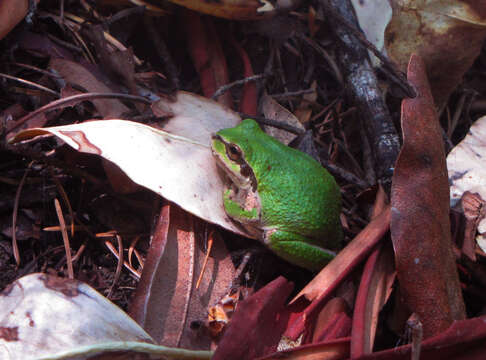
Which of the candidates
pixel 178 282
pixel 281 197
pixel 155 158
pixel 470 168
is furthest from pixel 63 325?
pixel 470 168

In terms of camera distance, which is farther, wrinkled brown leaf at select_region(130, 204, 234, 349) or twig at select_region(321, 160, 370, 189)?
twig at select_region(321, 160, 370, 189)

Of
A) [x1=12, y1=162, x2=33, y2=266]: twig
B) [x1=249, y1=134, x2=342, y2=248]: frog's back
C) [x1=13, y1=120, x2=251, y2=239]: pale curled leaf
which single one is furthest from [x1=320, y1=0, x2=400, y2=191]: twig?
[x1=12, y1=162, x2=33, y2=266]: twig

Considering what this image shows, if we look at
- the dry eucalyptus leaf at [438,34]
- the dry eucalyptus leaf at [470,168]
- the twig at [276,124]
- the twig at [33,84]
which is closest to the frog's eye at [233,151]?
the twig at [276,124]

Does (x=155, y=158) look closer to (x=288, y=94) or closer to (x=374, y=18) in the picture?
(x=288, y=94)

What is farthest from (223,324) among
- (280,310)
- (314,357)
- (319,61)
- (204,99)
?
(319,61)

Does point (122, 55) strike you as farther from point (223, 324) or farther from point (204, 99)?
point (223, 324)

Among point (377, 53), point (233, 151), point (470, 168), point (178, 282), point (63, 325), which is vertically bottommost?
point (178, 282)

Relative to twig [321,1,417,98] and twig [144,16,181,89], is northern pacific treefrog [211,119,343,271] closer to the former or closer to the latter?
twig [144,16,181,89]
